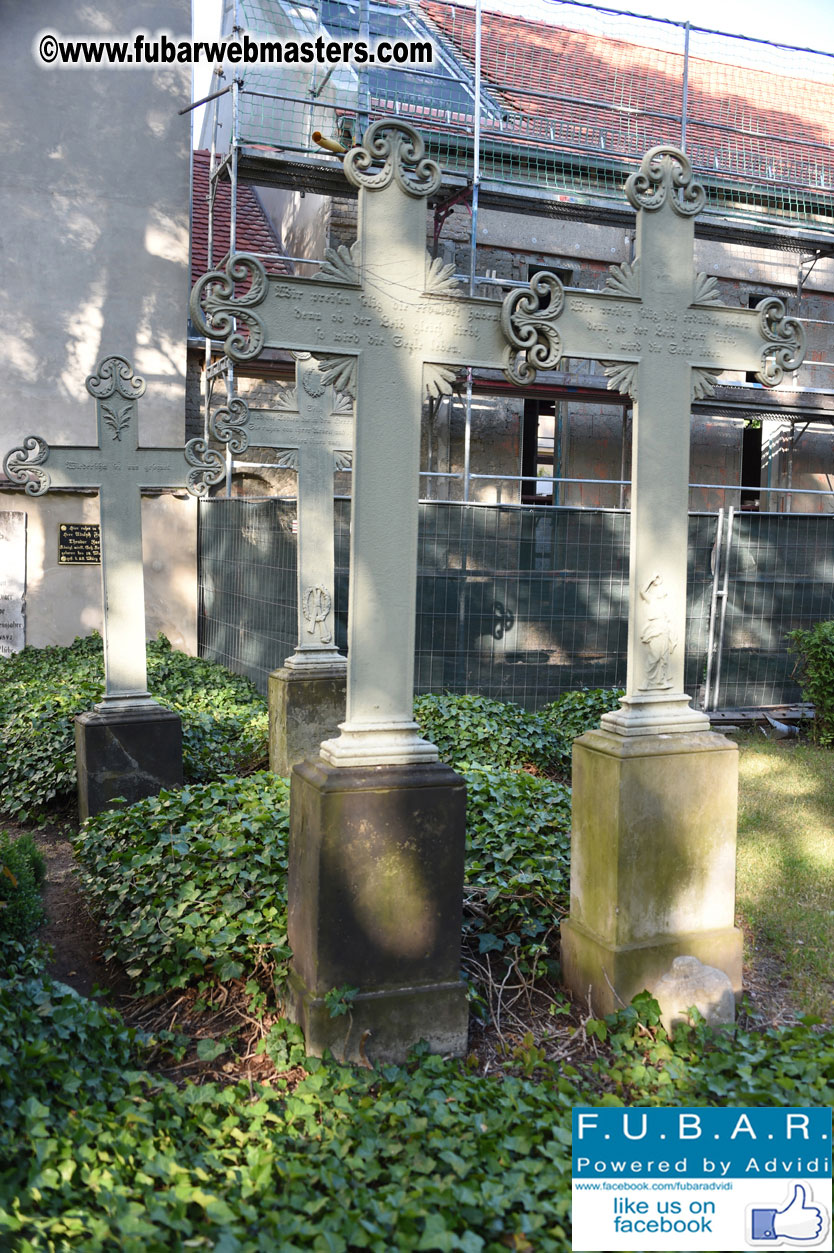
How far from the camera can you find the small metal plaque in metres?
14.5

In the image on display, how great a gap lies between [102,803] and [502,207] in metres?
10.1

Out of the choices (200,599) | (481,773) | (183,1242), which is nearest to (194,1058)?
(183,1242)

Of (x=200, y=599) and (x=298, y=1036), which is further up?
(x=200, y=599)

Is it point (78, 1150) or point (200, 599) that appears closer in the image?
point (78, 1150)

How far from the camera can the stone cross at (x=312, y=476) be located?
723cm

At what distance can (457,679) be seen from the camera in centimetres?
952

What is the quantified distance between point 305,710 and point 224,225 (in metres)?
11.8

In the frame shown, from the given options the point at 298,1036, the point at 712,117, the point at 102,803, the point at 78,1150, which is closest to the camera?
the point at 78,1150

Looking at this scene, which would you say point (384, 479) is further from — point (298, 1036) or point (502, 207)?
point (502, 207)

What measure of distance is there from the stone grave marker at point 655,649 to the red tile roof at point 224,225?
12131mm

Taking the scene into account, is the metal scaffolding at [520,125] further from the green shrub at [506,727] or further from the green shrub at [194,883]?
the green shrub at [194,883]

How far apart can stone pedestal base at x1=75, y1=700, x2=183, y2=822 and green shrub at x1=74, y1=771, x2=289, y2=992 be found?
→ 102cm

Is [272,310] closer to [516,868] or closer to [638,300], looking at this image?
[638,300]

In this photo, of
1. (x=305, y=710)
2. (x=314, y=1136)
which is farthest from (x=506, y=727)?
(x=314, y=1136)
